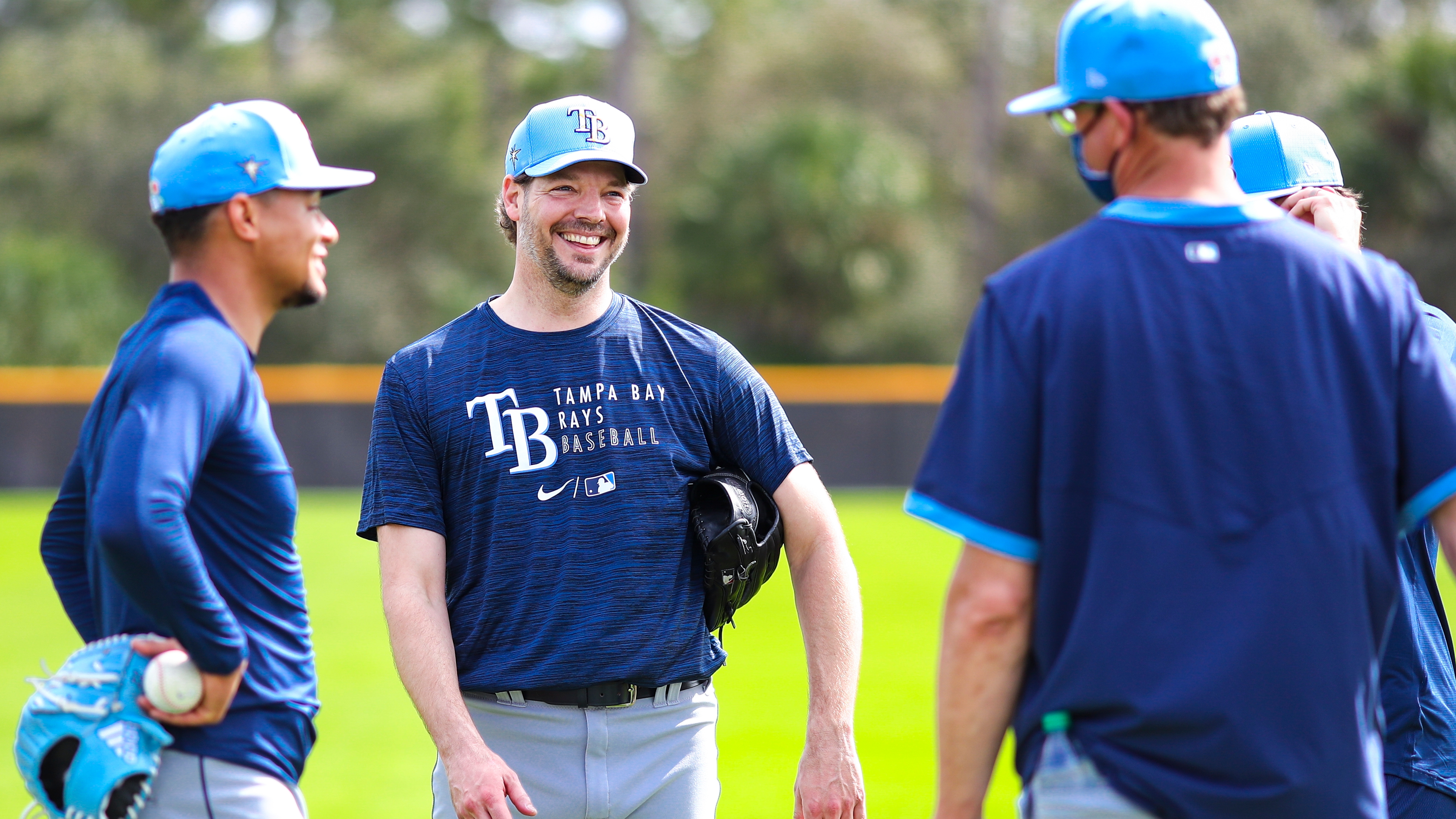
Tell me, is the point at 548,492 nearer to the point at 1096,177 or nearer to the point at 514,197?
the point at 514,197

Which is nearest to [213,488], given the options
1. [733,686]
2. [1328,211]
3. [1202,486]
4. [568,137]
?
[568,137]

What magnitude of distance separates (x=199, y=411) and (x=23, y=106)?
1412 inches

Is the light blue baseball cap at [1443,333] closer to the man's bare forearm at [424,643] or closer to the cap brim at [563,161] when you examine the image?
the cap brim at [563,161]

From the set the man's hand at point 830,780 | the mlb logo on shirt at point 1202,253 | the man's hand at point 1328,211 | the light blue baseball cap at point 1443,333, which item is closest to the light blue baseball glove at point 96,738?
the man's hand at point 830,780

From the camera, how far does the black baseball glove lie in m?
3.34

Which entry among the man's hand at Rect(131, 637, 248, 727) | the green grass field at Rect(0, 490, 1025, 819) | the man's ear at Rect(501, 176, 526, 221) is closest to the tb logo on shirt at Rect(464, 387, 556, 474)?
the man's ear at Rect(501, 176, 526, 221)

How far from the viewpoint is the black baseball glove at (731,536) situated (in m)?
3.34

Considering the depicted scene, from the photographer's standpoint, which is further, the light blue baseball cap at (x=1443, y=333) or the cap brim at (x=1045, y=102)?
the light blue baseball cap at (x=1443, y=333)

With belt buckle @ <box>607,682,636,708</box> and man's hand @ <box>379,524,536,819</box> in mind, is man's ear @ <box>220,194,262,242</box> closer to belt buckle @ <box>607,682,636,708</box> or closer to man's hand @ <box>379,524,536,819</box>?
man's hand @ <box>379,524,536,819</box>

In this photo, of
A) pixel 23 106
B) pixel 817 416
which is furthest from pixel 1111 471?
pixel 23 106

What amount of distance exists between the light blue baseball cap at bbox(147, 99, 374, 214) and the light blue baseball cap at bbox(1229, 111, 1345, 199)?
2.08 meters

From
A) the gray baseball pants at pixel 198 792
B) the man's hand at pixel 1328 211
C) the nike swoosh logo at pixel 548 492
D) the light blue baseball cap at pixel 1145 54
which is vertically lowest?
the gray baseball pants at pixel 198 792

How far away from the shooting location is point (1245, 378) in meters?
2.18

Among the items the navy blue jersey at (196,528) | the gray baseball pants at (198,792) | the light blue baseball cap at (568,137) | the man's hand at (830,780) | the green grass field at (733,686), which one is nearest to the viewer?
the navy blue jersey at (196,528)
